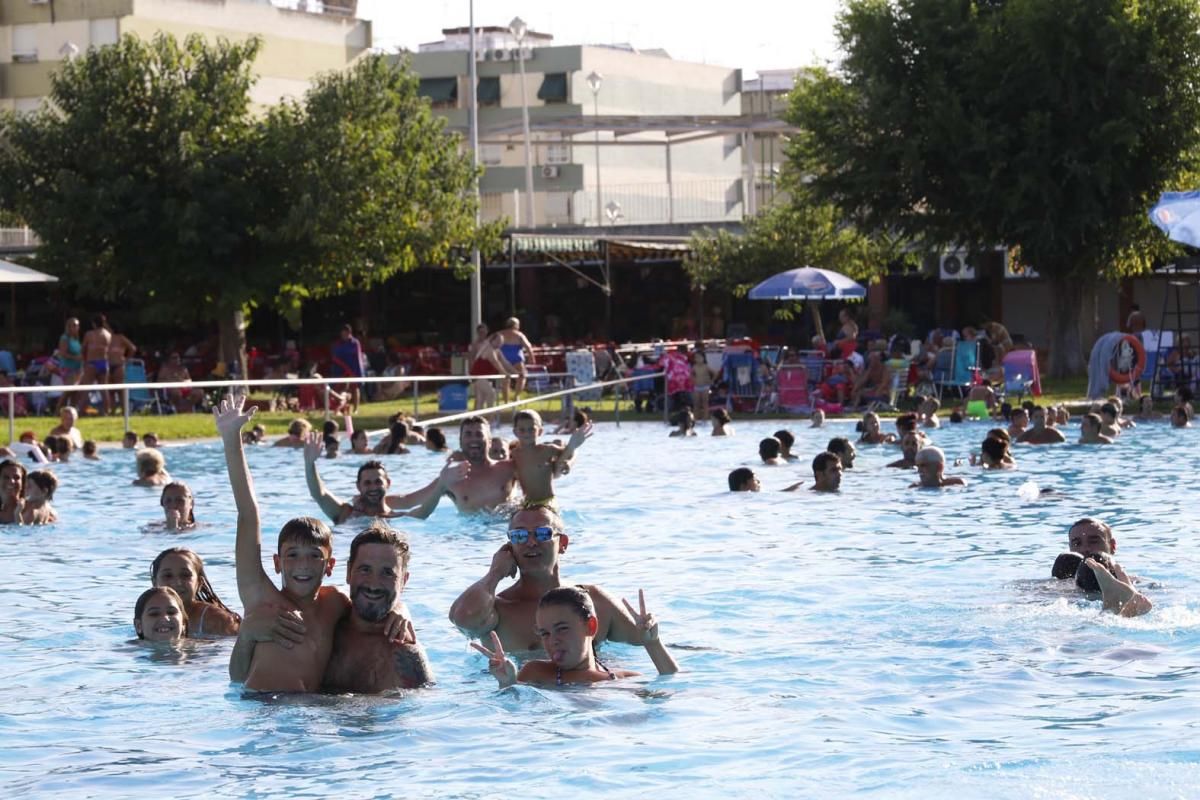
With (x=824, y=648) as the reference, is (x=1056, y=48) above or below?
above

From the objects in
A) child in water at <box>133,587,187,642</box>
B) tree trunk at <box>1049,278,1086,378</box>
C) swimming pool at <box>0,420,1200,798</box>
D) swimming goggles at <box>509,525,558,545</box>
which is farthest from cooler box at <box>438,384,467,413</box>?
swimming goggles at <box>509,525,558,545</box>

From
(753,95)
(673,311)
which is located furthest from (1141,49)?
(753,95)

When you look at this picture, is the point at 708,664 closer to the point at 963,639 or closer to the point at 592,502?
the point at 963,639

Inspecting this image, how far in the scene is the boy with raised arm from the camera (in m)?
7.45

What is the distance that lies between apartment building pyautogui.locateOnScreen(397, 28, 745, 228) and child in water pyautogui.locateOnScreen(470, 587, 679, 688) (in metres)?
55.0

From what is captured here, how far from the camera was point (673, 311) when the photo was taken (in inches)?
1857

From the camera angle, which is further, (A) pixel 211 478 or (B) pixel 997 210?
(B) pixel 997 210

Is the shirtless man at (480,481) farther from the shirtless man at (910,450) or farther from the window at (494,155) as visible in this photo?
the window at (494,155)

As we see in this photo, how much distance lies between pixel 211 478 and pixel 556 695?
41.5 ft

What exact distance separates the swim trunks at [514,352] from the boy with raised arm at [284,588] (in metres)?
23.0

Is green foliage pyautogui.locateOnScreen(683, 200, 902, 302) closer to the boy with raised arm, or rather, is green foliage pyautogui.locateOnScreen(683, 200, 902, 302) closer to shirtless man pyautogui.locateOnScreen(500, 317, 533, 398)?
shirtless man pyautogui.locateOnScreen(500, 317, 533, 398)

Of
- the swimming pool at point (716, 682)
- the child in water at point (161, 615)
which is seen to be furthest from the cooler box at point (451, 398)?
the child in water at point (161, 615)

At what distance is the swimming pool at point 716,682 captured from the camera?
728cm

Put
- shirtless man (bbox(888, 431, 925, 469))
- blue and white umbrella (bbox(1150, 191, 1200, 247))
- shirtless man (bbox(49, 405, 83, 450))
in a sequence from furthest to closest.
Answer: shirtless man (bbox(49, 405, 83, 450)), blue and white umbrella (bbox(1150, 191, 1200, 247)), shirtless man (bbox(888, 431, 925, 469))
